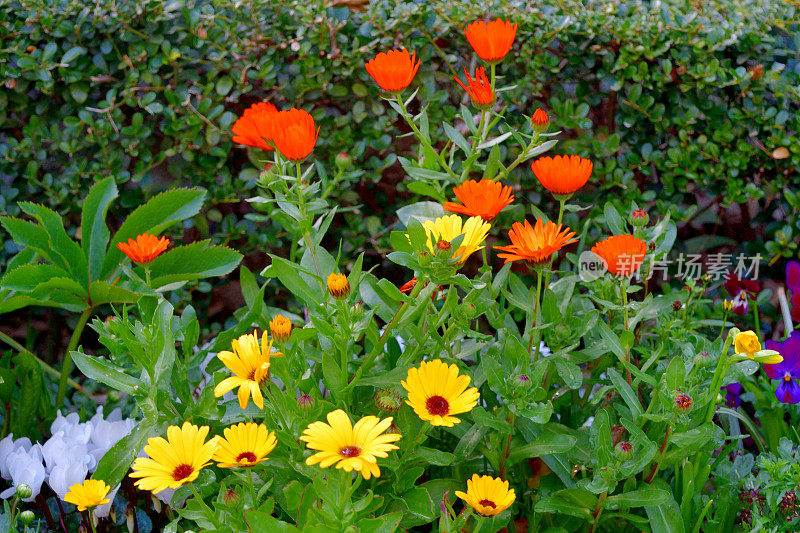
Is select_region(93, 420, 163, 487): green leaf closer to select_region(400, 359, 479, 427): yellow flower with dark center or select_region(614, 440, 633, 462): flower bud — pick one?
select_region(400, 359, 479, 427): yellow flower with dark center

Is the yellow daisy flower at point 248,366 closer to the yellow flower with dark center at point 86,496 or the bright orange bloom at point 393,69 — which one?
the yellow flower with dark center at point 86,496

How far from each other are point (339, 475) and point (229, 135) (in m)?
1.36

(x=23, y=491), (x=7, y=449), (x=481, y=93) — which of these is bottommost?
(x=7, y=449)

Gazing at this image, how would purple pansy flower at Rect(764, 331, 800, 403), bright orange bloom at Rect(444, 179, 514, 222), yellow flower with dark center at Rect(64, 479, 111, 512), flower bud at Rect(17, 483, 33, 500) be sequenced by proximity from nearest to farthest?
yellow flower with dark center at Rect(64, 479, 111, 512), bright orange bloom at Rect(444, 179, 514, 222), flower bud at Rect(17, 483, 33, 500), purple pansy flower at Rect(764, 331, 800, 403)

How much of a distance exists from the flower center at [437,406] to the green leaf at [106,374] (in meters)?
0.48

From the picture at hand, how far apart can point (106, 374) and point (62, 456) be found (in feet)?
0.89

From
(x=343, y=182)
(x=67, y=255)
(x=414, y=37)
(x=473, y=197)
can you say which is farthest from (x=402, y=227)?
(x=473, y=197)

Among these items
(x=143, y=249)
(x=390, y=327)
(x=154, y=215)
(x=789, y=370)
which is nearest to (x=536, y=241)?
(x=390, y=327)

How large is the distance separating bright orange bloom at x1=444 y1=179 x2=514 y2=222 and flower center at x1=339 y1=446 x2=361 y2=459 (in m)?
0.40

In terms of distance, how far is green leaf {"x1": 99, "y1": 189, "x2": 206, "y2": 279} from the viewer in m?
1.62

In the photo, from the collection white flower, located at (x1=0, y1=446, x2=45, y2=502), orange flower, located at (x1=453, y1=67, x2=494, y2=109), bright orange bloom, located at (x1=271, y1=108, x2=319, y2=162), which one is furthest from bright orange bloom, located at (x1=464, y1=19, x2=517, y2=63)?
white flower, located at (x1=0, y1=446, x2=45, y2=502)

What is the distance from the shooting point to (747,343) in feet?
2.94

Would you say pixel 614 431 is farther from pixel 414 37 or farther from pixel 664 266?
pixel 414 37

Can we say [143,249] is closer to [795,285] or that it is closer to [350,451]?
[350,451]
